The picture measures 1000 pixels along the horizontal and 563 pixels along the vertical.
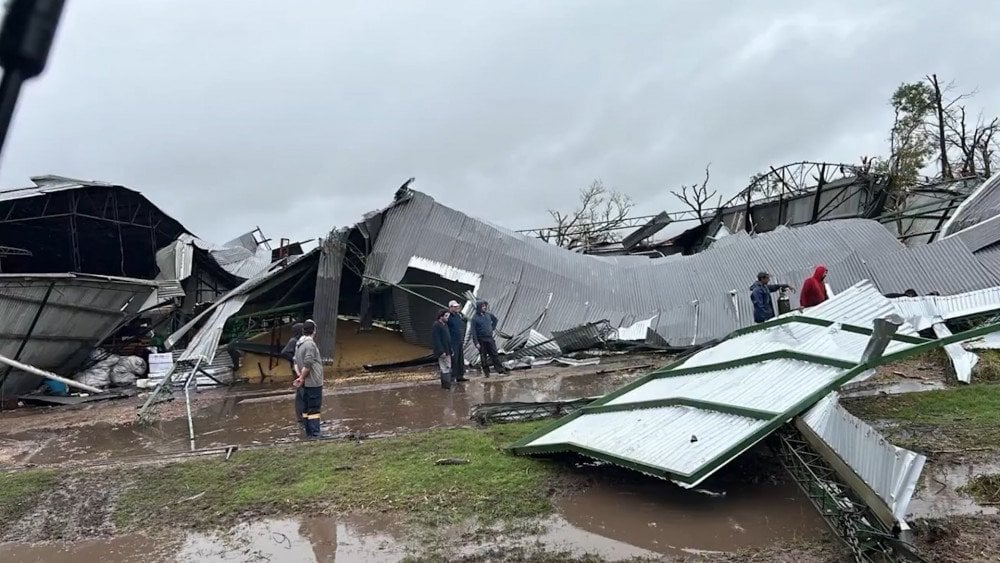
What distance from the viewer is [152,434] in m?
9.62

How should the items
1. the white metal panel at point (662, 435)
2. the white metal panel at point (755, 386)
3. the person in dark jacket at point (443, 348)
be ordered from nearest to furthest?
the white metal panel at point (662, 435), the white metal panel at point (755, 386), the person in dark jacket at point (443, 348)

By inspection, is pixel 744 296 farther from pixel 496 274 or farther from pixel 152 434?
pixel 152 434

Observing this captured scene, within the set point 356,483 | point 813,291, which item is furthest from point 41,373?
Result: point 813,291

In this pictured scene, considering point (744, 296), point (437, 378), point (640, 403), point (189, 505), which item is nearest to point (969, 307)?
point (744, 296)

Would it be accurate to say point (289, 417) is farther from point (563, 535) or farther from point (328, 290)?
point (563, 535)

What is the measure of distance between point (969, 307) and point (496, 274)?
889cm

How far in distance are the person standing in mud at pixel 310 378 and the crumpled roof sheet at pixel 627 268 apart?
695 centimetres

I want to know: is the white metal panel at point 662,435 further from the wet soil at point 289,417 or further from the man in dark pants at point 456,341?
the man in dark pants at point 456,341

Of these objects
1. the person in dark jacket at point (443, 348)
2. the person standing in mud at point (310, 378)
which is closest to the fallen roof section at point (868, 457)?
the person standing in mud at point (310, 378)

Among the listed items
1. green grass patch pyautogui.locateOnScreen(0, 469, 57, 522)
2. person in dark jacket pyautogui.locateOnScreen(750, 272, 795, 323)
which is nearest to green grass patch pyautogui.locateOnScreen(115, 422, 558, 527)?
green grass patch pyautogui.locateOnScreen(0, 469, 57, 522)

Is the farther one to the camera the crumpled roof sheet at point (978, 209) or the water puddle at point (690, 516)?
the crumpled roof sheet at point (978, 209)

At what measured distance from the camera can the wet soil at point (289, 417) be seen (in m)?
8.57

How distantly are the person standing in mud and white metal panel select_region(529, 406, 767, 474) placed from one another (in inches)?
118

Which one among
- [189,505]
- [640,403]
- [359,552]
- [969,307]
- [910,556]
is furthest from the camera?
[969,307]
